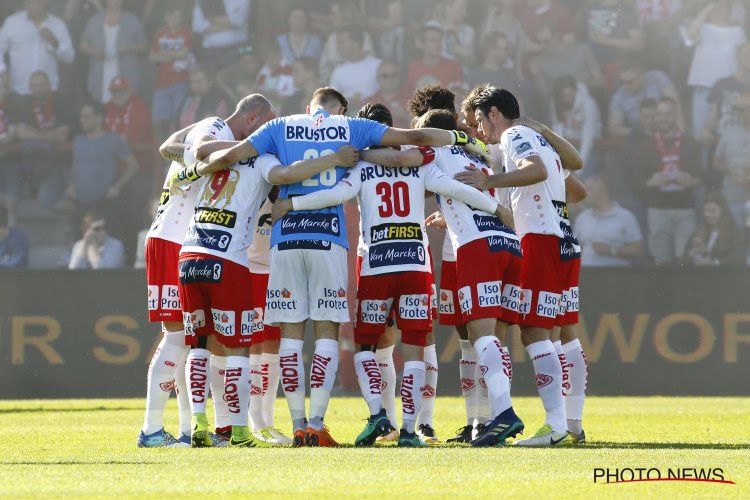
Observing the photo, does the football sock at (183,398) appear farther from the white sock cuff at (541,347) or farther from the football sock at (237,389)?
the white sock cuff at (541,347)

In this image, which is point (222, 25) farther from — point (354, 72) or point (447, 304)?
point (447, 304)

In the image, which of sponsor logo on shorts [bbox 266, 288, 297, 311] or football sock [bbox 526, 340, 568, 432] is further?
football sock [bbox 526, 340, 568, 432]

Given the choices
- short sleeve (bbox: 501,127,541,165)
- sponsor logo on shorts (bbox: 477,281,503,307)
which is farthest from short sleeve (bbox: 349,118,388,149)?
sponsor logo on shorts (bbox: 477,281,503,307)

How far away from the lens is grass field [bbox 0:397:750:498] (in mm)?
5758

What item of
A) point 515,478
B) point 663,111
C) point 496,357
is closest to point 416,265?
point 496,357

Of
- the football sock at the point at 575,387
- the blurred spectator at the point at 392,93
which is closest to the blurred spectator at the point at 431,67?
the blurred spectator at the point at 392,93

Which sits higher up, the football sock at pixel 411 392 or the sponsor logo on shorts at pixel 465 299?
the sponsor logo on shorts at pixel 465 299

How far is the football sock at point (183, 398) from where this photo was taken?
8562mm

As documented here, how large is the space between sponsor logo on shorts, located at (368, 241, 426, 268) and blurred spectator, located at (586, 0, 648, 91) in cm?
1094

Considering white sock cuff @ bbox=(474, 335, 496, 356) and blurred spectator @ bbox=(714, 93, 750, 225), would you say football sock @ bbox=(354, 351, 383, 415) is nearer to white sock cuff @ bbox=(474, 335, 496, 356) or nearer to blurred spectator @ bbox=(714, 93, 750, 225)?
white sock cuff @ bbox=(474, 335, 496, 356)

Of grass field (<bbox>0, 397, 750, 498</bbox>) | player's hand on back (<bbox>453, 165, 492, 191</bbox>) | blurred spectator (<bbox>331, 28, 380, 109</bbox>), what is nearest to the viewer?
grass field (<bbox>0, 397, 750, 498</bbox>)

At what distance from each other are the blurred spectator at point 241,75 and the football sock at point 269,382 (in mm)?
9830

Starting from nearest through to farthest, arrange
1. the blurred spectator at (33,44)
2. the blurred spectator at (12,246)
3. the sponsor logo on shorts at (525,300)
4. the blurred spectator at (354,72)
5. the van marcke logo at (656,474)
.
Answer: the van marcke logo at (656,474), the sponsor logo on shorts at (525,300), the blurred spectator at (12,246), the blurred spectator at (354,72), the blurred spectator at (33,44)

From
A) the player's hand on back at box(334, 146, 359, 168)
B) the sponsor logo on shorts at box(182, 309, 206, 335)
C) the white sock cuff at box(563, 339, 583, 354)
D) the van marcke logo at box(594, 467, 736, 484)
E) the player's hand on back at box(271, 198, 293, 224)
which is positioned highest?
the player's hand on back at box(334, 146, 359, 168)
